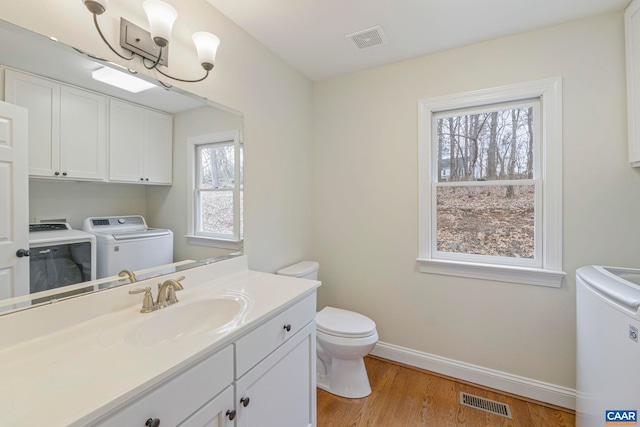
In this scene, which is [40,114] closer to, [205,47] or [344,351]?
[205,47]

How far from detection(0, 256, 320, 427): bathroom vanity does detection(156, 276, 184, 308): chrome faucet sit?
3 centimetres

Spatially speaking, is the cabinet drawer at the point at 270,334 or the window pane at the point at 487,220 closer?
the cabinet drawer at the point at 270,334

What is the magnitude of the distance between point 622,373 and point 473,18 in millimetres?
1900

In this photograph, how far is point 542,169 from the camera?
180 centimetres

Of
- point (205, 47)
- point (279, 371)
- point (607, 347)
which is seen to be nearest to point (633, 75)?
point (607, 347)

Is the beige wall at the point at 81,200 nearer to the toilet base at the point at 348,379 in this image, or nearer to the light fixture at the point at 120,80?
the light fixture at the point at 120,80

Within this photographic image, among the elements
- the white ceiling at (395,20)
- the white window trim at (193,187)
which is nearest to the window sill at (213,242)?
the white window trim at (193,187)

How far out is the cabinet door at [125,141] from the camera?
3.76 ft

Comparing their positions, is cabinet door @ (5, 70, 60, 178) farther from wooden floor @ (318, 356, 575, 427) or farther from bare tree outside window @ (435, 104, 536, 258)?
bare tree outside window @ (435, 104, 536, 258)

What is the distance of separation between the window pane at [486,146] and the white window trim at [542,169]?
0.10m

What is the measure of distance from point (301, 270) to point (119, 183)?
1296 millimetres

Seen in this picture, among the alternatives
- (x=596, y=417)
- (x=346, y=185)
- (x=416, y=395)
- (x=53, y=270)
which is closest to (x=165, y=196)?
(x=53, y=270)

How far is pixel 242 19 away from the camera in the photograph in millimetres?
1648

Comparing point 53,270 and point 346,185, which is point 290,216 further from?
point 53,270
